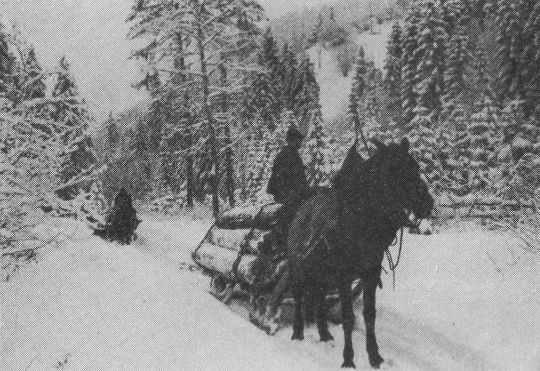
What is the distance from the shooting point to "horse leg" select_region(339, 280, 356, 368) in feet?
17.2

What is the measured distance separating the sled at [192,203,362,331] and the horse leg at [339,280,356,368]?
1.47m

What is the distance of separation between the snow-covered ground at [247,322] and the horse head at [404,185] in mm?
1850

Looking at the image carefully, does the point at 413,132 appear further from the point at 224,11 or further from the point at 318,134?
the point at 224,11

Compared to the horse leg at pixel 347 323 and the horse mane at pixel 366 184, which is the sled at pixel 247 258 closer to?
the horse leg at pixel 347 323

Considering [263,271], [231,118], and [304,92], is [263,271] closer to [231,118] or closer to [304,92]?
[231,118]

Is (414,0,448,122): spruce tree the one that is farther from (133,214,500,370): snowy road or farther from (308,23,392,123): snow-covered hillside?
(308,23,392,123): snow-covered hillside

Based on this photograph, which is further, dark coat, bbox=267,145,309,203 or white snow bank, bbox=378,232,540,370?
dark coat, bbox=267,145,309,203

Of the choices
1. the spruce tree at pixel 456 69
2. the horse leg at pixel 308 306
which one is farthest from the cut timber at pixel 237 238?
the spruce tree at pixel 456 69

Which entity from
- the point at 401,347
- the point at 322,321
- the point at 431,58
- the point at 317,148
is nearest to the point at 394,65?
the point at 431,58

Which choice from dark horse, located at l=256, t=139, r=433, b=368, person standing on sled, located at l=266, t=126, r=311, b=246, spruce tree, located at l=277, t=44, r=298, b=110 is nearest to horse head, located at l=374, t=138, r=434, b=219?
dark horse, located at l=256, t=139, r=433, b=368

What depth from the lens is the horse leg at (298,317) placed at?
6.36 meters

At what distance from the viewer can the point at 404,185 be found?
502 cm

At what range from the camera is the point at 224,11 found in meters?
16.6

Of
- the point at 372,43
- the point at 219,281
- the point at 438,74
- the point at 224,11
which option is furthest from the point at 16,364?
the point at 372,43
